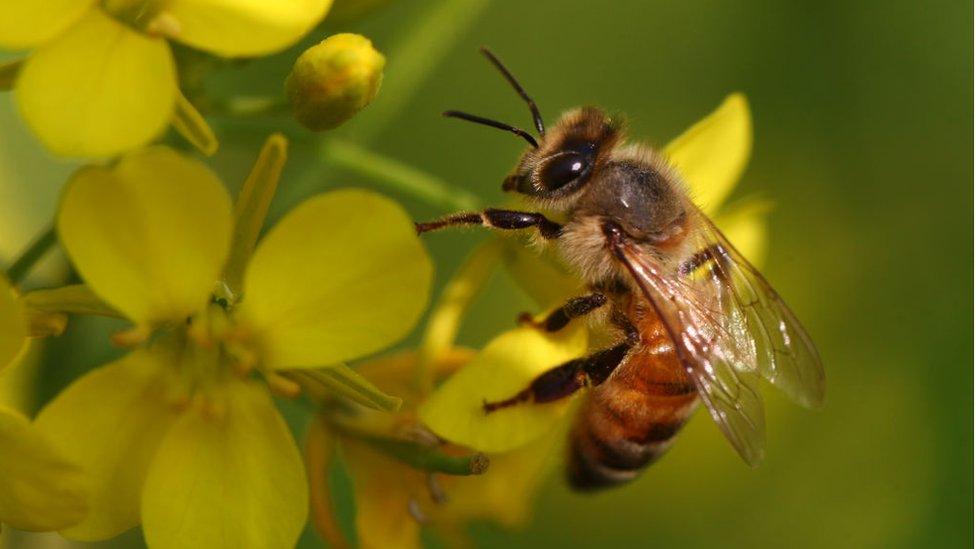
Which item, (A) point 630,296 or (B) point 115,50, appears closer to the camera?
(B) point 115,50

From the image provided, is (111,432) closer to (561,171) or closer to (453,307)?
(453,307)

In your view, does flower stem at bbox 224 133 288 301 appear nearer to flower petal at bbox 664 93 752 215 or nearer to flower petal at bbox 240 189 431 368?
flower petal at bbox 240 189 431 368

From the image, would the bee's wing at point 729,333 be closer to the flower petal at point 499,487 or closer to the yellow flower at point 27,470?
the flower petal at point 499,487

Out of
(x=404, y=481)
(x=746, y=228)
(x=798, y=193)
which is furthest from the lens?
(x=798, y=193)

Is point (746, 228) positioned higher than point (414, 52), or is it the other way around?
point (746, 228)

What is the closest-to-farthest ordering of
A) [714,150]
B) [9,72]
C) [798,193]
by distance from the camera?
[9,72]
[714,150]
[798,193]

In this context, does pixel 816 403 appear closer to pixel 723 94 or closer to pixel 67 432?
pixel 67 432

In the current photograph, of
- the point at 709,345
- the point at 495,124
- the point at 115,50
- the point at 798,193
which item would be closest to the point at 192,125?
the point at 115,50

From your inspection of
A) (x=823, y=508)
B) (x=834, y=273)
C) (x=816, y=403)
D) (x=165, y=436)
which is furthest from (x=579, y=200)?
(x=834, y=273)
